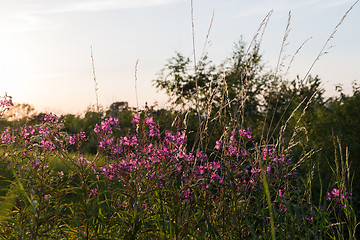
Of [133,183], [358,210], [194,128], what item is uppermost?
[133,183]

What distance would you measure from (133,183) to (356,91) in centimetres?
536

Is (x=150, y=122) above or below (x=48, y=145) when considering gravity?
above

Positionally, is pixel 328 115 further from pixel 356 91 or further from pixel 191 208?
pixel 191 208

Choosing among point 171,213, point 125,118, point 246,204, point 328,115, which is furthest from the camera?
point 125,118

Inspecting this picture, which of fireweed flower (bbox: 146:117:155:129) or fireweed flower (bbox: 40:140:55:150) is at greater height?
fireweed flower (bbox: 146:117:155:129)

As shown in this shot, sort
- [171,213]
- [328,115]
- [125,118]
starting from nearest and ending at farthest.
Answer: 1. [171,213]
2. [328,115]
3. [125,118]

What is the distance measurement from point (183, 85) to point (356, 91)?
8.17 metres

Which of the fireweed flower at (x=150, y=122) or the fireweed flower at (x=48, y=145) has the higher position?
the fireweed flower at (x=150, y=122)

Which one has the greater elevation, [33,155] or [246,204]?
[33,155]

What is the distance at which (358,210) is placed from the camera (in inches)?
228

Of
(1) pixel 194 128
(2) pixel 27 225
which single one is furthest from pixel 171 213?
(1) pixel 194 128

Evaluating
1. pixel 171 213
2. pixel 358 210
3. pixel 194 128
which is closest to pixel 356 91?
pixel 358 210

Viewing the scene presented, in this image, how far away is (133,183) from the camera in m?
2.54

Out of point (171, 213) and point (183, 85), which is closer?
point (171, 213)
